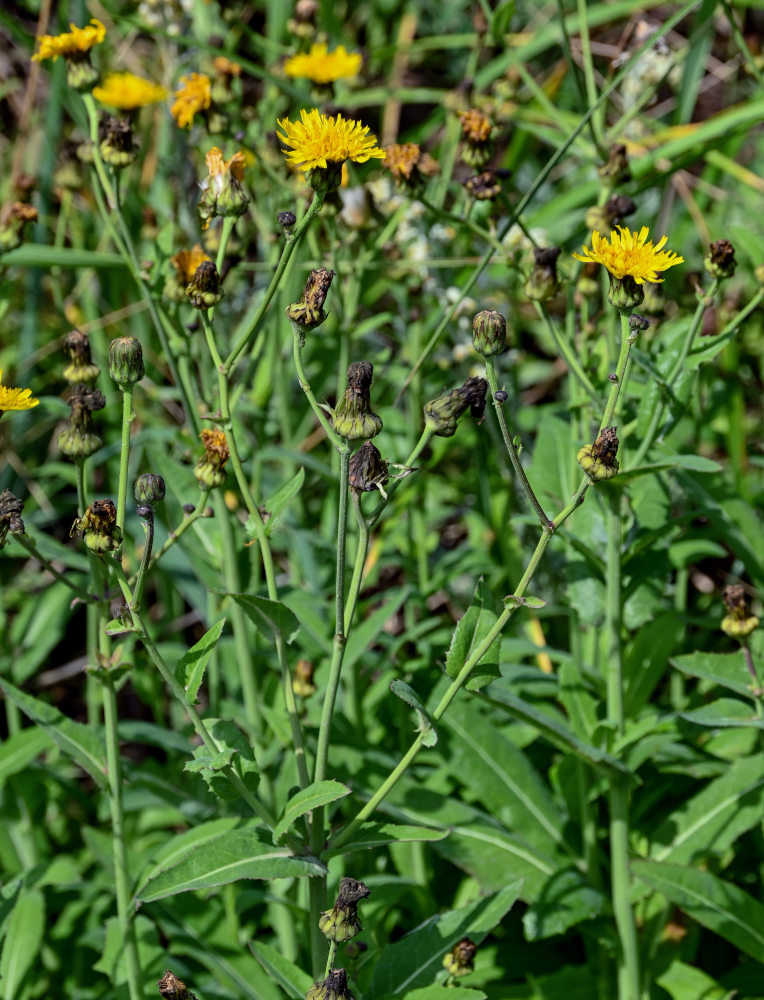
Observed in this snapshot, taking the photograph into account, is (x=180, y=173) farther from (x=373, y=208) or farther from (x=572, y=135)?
(x=572, y=135)

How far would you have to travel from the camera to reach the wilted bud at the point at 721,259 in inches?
80.2

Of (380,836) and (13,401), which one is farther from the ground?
(13,401)

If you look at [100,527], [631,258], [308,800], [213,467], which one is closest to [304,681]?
[213,467]

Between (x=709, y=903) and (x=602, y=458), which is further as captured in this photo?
(x=709, y=903)

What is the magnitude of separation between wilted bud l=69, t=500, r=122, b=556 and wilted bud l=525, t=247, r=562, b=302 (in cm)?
101

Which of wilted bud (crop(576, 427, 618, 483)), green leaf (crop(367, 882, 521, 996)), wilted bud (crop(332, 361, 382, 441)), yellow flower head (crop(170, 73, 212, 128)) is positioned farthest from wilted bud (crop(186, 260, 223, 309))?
green leaf (crop(367, 882, 521, 996))

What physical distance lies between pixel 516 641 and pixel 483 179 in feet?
3.74

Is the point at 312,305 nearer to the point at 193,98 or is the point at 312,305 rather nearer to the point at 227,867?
the point at 227,867

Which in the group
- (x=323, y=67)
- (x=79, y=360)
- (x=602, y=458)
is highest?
(x=323, y=67)

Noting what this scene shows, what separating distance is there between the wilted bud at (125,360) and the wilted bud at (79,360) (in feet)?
1.40

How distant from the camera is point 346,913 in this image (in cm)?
154

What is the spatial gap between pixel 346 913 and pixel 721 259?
140 cm

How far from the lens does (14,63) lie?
17.4 ft

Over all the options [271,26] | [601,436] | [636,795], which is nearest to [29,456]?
[271,26]
